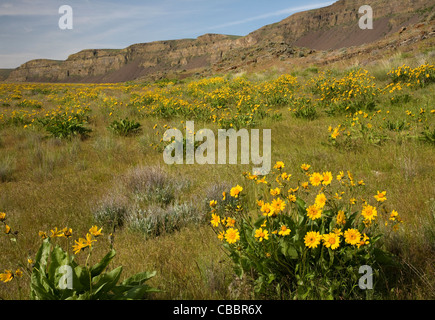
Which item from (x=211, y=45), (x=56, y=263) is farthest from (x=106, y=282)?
(x=211, y=45)

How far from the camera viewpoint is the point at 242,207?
2391mm

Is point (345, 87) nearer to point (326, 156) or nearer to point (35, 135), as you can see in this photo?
point (326, 156)

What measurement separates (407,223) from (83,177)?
192 inches

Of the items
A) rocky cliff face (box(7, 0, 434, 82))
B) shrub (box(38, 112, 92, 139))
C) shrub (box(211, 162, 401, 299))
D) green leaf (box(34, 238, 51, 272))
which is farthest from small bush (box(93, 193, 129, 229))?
rocky cliff face (box(7, 0, 434, 82))

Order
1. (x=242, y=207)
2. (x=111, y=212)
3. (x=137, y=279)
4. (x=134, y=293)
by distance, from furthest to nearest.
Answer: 1. (x=111, y=212)
2. (x=242, y=207)
3. (x=137, y=279)
4. (x=134, y=293)

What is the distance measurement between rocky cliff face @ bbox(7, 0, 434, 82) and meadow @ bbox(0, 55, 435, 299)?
356 feet

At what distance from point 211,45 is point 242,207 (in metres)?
177

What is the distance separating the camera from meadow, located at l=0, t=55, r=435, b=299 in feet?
5.83

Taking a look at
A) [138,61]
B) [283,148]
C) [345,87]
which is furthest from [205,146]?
[138,61]

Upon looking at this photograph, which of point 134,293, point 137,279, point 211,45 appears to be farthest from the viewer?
point 211,45

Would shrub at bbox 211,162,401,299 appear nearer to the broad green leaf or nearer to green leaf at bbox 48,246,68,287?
the broad green leaf

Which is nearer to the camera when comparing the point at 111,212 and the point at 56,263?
the point at 56,263

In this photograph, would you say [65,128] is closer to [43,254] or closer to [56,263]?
[43,254]

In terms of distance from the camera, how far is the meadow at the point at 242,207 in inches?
70.0
